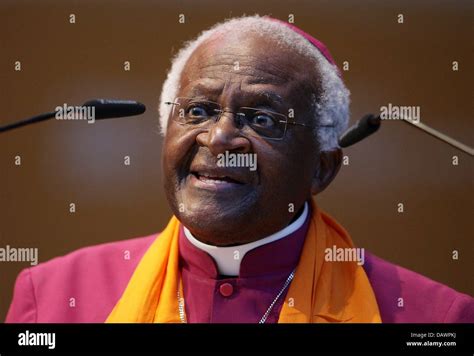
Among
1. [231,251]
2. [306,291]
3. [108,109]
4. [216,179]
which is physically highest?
[108,109]

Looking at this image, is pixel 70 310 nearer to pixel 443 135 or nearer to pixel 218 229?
pixel 218 229

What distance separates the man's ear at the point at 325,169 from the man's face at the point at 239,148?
0.07 meters

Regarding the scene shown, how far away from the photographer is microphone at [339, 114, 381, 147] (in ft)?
7.41

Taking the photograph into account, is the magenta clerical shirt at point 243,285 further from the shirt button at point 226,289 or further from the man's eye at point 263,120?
the man's eye at point 263,120

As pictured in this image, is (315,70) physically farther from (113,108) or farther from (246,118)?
(113,108)

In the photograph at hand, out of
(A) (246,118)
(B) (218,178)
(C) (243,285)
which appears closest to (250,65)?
(A) (246,118)

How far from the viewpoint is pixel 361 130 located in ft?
7.49

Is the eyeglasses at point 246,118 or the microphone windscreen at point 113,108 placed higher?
the microphone windscreen at point 113,108

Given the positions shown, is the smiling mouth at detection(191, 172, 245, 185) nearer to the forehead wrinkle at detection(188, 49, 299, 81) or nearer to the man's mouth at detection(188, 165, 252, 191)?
the man's mouth at detection(188, 165, 252, 191)

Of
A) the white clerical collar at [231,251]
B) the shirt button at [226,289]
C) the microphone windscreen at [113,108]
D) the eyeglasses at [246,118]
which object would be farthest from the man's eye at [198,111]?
the shirt button at [226,289]

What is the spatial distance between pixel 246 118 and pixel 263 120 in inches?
1.9

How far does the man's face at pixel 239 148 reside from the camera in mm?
2217

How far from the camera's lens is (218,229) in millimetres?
2227

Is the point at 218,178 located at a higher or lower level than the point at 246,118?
lower
